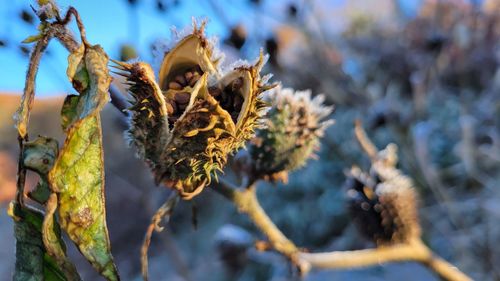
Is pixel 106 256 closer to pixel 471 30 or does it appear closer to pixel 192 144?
pixel 192 144

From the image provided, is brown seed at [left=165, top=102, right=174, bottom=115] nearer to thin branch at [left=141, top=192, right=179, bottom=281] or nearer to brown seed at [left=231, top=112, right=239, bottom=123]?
brown seed at [left=231, top=112, right=239, bottom=123]

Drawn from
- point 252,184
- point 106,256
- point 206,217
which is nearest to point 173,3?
point 252,184

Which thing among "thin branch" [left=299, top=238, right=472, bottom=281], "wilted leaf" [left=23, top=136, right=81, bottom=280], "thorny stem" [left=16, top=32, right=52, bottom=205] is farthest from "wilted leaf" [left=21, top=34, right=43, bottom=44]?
"thin branch" [left=299, top=238, right=472, bottom=281]

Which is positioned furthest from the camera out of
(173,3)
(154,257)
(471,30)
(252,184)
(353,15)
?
(353,15)

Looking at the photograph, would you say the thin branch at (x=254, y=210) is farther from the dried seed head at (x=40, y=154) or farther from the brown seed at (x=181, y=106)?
the dried seed head at (x=40, y=154)

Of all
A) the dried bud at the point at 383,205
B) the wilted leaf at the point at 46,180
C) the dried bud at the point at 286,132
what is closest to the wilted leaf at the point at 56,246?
the wilted leaf at the point at 46,180
